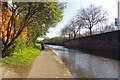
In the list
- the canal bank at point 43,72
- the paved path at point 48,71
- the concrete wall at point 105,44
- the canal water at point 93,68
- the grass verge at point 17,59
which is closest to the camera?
the canal bank at point 43,72

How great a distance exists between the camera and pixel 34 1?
13.7m

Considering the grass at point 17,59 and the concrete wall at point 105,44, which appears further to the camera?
the concrete wall at point 105,44

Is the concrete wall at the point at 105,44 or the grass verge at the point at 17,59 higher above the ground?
the grass verge at the point at 17,59

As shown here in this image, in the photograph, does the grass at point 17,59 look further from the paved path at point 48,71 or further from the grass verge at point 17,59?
the paved path at point 48,71

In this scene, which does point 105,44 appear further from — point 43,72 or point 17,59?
point 43,72

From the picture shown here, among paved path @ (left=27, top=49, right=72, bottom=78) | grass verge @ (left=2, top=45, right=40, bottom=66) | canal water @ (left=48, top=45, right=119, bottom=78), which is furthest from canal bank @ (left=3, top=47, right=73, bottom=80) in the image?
canal water @ (left=48, top=45, right=119, bottom=78)

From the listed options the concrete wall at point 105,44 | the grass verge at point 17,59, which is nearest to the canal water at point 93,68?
the grass verge at point 17,59

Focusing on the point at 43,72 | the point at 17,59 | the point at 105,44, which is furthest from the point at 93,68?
the point at 105,44

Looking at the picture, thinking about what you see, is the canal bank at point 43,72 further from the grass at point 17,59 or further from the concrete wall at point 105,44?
the concrete wall at point 105,44

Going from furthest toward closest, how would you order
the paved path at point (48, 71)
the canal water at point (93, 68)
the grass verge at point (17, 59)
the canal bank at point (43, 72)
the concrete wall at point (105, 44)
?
the concrete wall at point (105, 44) → the canal water at point (93, 68) → the grass verge at point (17, 59) → the paved path at point (48, 71) → the canal bank at point (43, 72)

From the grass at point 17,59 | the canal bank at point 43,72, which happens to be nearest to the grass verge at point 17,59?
the grass at point 17,59

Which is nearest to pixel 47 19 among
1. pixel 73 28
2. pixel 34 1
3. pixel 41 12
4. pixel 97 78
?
pixel 41 12

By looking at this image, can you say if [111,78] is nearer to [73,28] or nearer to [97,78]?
[97,78]

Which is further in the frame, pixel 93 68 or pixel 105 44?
pixel 105 44
